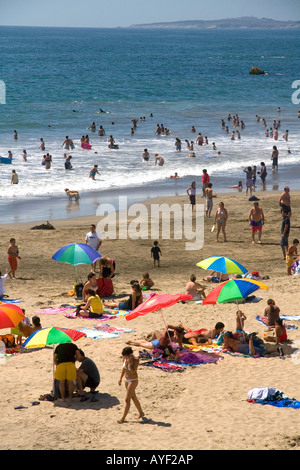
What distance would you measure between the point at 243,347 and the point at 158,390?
1.99m

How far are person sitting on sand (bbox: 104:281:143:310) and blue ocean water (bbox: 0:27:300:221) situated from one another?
42.6 feet

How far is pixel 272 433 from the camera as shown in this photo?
8656 mm

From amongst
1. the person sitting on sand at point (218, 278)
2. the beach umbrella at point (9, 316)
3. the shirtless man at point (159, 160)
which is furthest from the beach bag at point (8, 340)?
the shirtless man at point (159, 160)

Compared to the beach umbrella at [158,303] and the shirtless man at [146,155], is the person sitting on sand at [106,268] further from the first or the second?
the shirtless man at [146,155]

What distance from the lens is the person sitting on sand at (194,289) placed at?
14.6m

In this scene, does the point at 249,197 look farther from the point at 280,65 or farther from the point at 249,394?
the point at 280,65

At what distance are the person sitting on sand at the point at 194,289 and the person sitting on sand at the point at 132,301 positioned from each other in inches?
43.7

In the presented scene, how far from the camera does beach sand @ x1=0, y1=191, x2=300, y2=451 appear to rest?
8602 mm

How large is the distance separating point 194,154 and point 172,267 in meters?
19.4

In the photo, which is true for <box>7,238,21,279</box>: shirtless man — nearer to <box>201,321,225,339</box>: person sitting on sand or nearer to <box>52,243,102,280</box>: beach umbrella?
<box>52,243,102,280</box>: beach umbrella

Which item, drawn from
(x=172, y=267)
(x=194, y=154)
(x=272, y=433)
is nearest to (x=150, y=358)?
(x=272, y=433)

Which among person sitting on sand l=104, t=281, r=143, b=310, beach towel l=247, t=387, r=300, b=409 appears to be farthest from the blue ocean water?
beach towel l=247, t=387, r=300, b=409

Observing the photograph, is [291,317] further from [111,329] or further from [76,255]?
[76,255]

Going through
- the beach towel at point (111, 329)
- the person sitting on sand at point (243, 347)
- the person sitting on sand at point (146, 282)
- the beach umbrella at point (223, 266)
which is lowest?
the beach towel at point (111, 329)
